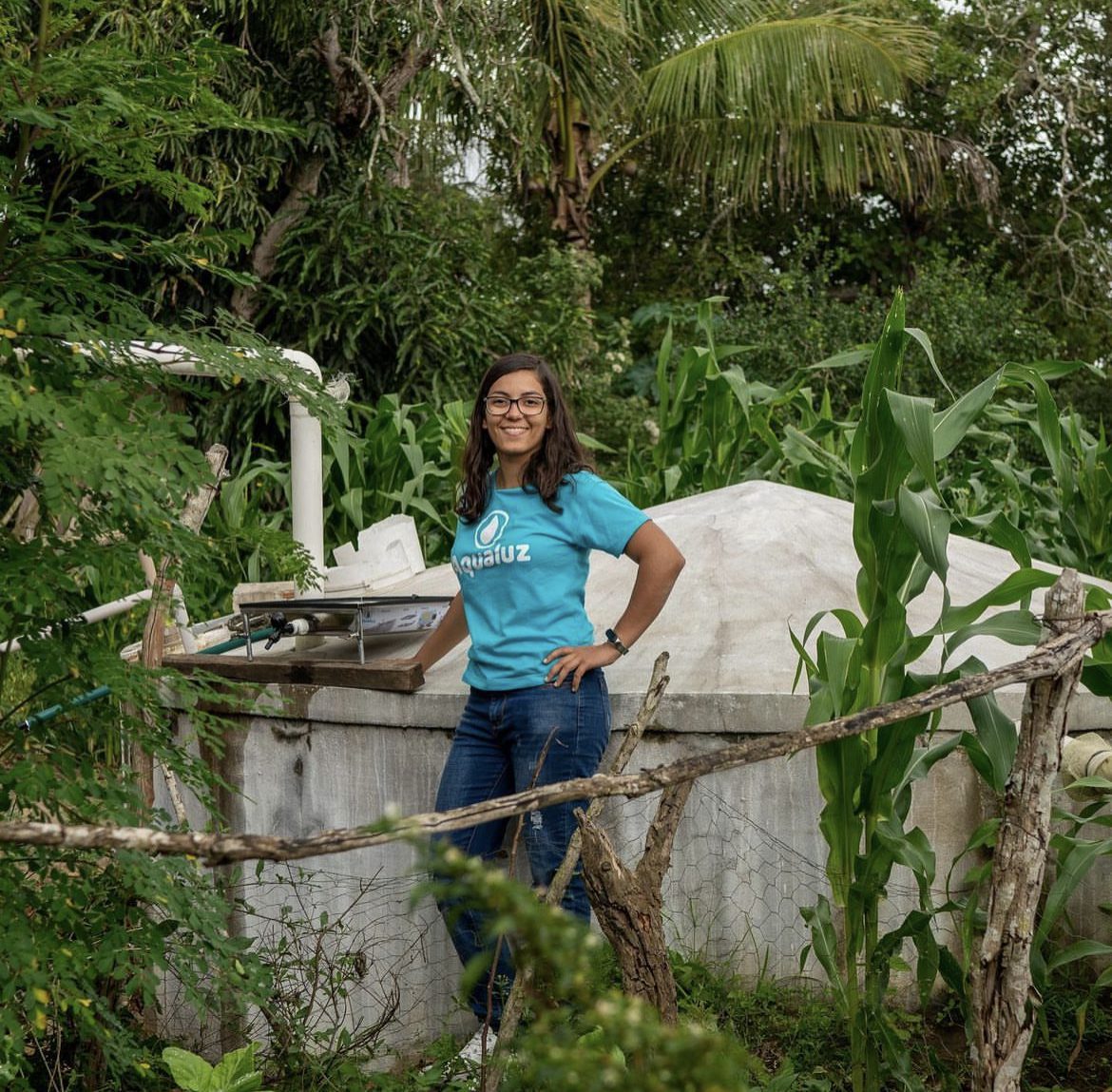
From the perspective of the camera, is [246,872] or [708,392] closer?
[246,872]

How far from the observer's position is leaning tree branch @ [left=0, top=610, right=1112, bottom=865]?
4.52 feet

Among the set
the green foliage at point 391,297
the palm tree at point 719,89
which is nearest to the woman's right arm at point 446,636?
the green foliage at point 391,297

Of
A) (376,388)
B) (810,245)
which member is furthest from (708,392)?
(810,245)

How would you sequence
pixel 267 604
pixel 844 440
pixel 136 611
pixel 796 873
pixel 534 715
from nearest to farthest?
pixel 534 715 < pixel 796 873 < pixel 267 604 < pixel 136 611 < pixel 844 440

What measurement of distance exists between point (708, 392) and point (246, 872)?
2.34 meters

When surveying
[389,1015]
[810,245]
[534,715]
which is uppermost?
[810,245]

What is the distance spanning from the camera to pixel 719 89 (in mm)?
10445

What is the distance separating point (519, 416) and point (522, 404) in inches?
1.0

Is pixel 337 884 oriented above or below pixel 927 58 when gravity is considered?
below

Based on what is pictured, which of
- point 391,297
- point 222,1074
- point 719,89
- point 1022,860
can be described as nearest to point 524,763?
point 222,1074

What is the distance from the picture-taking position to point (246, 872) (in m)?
3.61

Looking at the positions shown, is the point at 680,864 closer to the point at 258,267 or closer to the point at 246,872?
the point at 246,872

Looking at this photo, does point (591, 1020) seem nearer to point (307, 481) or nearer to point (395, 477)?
point (307, 481)

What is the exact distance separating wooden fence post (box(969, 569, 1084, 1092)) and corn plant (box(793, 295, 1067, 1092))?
0.91 ft
